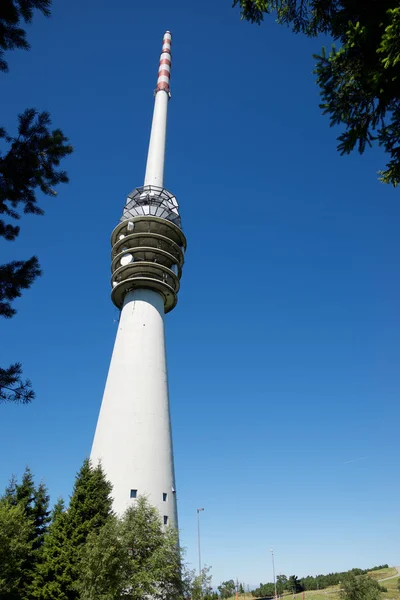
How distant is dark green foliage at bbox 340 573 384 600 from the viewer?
143 ft

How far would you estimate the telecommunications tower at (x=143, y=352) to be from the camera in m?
27.2

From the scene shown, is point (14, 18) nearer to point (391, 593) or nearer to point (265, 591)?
point (391, 593)

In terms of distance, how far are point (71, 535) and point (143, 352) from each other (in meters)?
13.1

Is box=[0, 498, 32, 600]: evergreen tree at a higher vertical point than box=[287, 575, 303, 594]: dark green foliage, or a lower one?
lower

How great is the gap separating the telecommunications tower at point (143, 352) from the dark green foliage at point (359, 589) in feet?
94.6

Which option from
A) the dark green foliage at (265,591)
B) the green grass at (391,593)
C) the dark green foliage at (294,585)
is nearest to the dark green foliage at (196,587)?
the green grass at (391,593)

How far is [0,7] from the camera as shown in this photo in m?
10.0

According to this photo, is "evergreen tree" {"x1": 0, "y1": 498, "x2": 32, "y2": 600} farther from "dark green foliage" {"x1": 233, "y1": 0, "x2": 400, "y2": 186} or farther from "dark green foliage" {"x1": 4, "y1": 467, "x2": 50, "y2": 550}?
"dark green foliage" {"x1": 233, "y1": 0, "x2": 400, "y2": 186}

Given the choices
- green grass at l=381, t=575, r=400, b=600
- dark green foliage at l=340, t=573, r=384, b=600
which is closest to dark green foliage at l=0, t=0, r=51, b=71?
dark green foliage at l=340, t=573, r=384, b=600

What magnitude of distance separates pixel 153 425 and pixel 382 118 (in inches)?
918

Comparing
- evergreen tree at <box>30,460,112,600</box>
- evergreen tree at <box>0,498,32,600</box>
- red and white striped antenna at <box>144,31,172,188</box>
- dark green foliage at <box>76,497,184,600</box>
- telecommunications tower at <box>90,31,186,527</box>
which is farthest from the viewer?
red and white striped antenna at <box>144,31,172,188</box>

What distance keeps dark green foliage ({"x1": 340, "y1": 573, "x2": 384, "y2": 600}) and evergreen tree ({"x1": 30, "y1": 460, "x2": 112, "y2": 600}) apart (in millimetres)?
35036

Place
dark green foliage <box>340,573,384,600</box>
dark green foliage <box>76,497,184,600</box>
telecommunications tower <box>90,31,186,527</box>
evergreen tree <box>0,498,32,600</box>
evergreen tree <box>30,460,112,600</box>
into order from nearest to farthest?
1. dark green foliage <box>76,497,184,600</box>
2. evergreen tree <box>30,460,112,600</box>
3. evergreen tree <box>0,498,32,600</box>
4. telecommunications tower <box>90,31,186,527</box>
5. dark green foliage <box>340,573,384,600</box>

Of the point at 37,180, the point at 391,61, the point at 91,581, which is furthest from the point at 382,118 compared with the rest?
the point at 91,581
